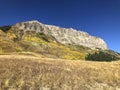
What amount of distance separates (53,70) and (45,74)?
2.29 m

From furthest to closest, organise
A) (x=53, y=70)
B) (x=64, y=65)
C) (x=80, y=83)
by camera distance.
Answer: (x=64, y=65) → (x=53, y=70) → (x=80, y=83)

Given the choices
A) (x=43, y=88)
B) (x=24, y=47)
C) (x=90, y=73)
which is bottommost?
(x=43, y=88)

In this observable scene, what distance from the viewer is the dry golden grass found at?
35.7 meters

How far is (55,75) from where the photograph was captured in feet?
127

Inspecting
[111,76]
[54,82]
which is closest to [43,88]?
[54,82]

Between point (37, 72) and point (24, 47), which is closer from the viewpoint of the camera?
point (37, 72)

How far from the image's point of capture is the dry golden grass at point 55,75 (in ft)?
117

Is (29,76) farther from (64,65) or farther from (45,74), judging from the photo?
(64,65)

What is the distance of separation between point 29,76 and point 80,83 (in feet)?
24.6

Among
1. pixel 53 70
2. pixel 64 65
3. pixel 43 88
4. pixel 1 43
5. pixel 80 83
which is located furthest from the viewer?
pixel 1 43

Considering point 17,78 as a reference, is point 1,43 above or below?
above

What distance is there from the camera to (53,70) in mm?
40469

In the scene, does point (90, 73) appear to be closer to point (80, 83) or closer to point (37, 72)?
point (80, 83)

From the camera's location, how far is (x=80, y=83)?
37.5 meters
